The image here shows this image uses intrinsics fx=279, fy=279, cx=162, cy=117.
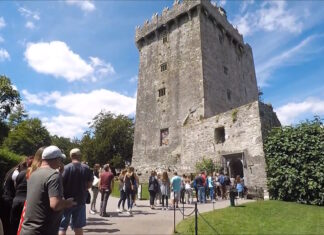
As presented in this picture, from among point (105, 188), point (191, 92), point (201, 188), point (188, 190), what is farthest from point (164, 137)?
point (105, 188)

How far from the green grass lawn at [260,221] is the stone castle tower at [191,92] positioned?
645 cm

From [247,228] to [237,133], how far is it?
10163 millimetres

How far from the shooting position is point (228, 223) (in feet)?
30.8

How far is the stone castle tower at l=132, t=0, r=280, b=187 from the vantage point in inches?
779

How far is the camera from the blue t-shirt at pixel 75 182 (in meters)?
5.71

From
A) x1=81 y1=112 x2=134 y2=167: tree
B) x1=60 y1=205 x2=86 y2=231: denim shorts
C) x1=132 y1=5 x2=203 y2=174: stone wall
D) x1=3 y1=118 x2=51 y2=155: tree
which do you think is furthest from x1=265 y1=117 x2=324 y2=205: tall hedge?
x1=3 y1=118 x2=51 y2=155: tree

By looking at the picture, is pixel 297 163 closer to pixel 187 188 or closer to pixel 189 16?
pixel 187 188

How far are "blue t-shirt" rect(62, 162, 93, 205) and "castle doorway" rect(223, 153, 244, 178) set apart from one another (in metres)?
14.2

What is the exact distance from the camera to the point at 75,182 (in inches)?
226

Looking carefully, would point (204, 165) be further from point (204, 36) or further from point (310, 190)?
point (204, 36)

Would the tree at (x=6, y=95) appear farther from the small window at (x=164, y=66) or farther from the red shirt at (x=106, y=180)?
the red shirt at (x=106, y=180)

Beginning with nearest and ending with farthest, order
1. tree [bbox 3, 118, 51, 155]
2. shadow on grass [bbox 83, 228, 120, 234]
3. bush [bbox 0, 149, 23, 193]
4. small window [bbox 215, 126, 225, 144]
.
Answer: shadow on grass [bbox 83, 228, 120, 234] < bush [bbox 0, 149, 23, 193] < small window [bbox 215, 126, 225, 144] < tree [bbox 3, 118, 51, 155]

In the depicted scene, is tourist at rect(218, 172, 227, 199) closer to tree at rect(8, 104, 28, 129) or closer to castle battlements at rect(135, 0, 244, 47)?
castle battlements at rect(135, 0, 244, 47)

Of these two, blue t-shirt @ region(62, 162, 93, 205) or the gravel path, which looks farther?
the gravel path
